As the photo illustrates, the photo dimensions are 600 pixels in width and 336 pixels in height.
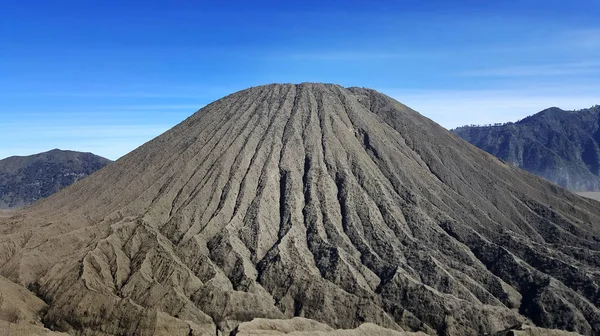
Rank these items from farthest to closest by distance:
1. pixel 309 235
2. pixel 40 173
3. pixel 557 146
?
pixel 557 146, pixel 40 173, pixel 309 235

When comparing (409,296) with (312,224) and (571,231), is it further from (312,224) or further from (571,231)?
(571,231)

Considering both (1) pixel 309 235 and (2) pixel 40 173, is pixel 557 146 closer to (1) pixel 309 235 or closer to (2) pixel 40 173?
(1) pixel 309 235

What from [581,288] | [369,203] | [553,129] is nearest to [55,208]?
[369,203]

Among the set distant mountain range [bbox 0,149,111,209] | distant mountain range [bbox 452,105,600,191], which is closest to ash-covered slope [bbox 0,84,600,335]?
distant mountain range [bbox 0,149,111,209]

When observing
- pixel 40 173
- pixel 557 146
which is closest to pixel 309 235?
pixel 40 173

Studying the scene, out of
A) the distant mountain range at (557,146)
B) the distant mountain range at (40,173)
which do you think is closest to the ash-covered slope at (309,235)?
the distant mountain range at (40,173)

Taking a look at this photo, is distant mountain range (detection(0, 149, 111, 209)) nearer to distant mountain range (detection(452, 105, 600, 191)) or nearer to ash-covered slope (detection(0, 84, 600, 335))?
ash-covered slope (detection(0, 84, 600, 335))
